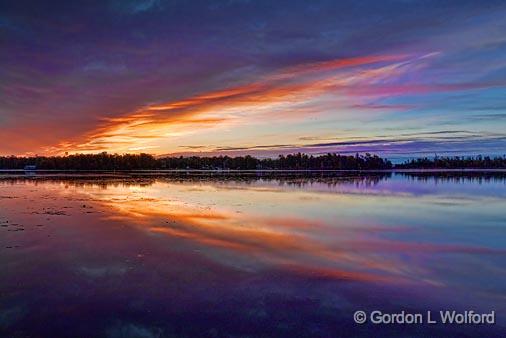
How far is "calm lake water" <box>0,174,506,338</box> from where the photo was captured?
539 centimetres

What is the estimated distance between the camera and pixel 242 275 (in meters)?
7.59

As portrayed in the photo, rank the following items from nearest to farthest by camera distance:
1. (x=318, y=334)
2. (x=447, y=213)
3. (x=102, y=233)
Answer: (x=318, y=334)
(x=102, y=233)
(x=447, y=213)

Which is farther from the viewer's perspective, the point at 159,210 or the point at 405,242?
the point at 159,210

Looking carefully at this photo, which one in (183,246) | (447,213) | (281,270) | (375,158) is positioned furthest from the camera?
(375,158)

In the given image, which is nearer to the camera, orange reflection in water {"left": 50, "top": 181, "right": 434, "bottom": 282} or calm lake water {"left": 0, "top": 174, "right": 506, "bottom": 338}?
calm lake water {"left": 0, "top": 174, "right": 506, "bottom": 338}

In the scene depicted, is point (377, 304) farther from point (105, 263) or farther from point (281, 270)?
point (105, 263)

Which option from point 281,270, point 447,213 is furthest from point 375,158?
point 281,270

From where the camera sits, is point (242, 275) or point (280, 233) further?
point (280, 233)

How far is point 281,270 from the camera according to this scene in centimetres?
795

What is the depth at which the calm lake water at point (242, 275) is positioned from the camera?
539 centimetres

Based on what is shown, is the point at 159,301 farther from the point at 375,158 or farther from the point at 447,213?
the point at 375,158

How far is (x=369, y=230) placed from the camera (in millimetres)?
12562

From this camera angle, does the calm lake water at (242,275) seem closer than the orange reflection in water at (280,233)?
Yes

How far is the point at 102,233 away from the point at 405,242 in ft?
31.3
